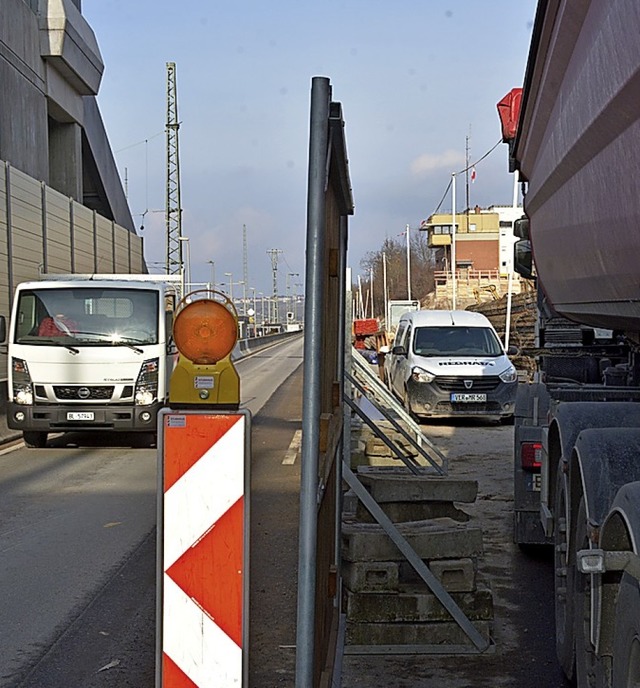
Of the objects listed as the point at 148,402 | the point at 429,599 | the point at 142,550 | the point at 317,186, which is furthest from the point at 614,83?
the point at 148,402

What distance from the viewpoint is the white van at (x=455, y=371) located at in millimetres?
18359

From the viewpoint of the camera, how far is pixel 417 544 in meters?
5.95

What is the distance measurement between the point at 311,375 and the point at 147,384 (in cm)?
1157

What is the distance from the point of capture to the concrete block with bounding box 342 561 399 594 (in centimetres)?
582

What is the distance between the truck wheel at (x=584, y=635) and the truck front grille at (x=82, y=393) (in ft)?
34.4

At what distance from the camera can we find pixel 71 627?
21.0 feet

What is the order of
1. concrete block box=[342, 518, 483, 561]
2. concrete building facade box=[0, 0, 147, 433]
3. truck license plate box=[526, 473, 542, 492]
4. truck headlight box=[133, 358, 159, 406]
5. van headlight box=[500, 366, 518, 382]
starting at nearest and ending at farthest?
concrete block box=[342, 518, 483, 561] → truck license plate box=[526, 473, 542, 492] → truck headlight box=[133, 358, 159, 406] → van headlight box=[500, 366, 518, 382] → concrete building facade box=[0, 0, 147, 433]

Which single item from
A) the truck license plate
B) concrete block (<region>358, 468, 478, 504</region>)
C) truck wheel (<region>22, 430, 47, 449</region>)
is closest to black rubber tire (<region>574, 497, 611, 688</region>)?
concrete block (<region>358, 468, 478, 504</region>)

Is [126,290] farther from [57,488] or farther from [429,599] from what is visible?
[429,599]

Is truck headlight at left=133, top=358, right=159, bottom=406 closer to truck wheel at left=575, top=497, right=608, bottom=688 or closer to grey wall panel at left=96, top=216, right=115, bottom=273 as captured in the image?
truck wheel at left=575, top=497, right=608, bottom=688

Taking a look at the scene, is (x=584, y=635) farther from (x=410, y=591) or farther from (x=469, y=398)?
(x=469, y=398)

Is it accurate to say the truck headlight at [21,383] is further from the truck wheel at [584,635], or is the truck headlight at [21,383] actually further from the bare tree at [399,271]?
the bare tree at [399,271]

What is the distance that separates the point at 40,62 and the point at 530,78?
27234mm

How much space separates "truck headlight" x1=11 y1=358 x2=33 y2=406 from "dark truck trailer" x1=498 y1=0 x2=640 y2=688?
27.5 feet
